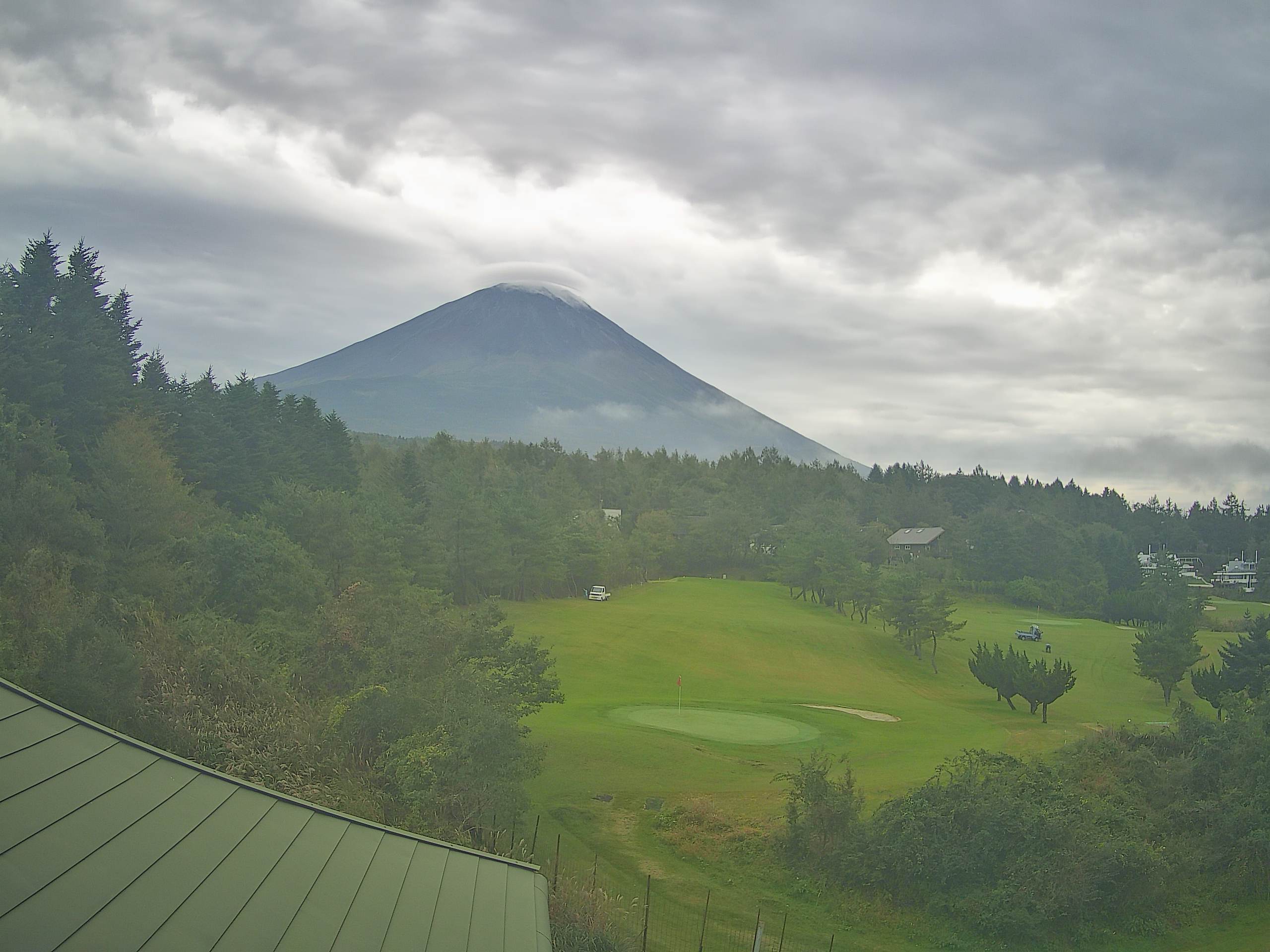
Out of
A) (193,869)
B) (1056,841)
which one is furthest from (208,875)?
(1056,841)

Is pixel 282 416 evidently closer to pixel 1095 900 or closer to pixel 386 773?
pixel 386 773

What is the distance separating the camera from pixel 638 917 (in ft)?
60.6

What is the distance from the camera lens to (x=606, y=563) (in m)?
82.4

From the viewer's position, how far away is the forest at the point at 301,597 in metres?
19.9

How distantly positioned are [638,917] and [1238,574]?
14549 cm

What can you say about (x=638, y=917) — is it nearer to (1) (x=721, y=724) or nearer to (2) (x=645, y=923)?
(2) (x=645, y=923)

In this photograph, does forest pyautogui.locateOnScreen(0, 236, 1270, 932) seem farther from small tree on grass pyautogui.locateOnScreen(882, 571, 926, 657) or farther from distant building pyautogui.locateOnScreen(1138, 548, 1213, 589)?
distant building pyautogui.locateOnScreen(1138, 548, 1213, 589)

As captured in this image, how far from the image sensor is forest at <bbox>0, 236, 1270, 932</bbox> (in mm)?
19906

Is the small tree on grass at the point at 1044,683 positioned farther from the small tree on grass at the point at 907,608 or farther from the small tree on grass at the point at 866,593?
the small tree on grass at the point at 866,593

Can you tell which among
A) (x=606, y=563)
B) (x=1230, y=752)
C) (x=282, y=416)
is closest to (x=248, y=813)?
(x=1230, y=752)

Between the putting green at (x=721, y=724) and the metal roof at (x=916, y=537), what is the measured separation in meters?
81.3

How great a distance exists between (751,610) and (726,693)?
2614 centimetres

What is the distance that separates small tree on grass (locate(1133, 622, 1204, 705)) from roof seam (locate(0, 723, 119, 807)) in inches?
2337

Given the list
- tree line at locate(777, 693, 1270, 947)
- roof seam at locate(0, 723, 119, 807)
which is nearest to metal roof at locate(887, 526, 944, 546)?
tree line at locate(777, 693, 1270, 947)
